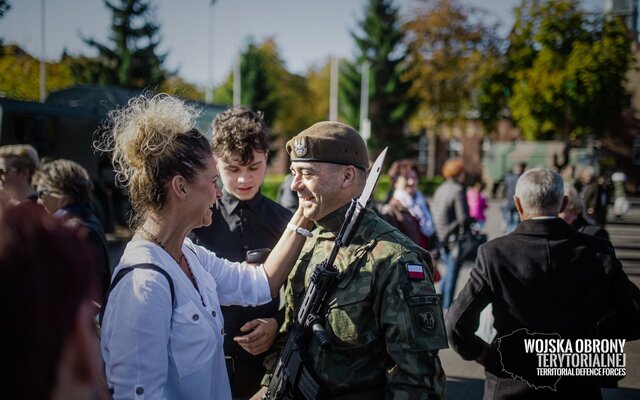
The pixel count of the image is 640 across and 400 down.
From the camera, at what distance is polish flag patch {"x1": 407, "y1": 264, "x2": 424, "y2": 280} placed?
185 centimetres

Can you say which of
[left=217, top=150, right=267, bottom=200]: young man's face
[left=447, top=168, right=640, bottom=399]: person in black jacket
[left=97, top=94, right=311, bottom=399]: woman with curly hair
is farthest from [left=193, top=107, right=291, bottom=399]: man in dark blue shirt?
[left=447, top=168, right=640, bottom=399]: person in black jacket

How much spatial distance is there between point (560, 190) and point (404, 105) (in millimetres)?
36865

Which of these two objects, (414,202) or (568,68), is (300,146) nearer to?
(414,202)

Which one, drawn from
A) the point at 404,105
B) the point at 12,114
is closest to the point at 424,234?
the point at 12,114

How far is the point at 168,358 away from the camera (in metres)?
1.66

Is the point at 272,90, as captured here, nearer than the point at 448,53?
No

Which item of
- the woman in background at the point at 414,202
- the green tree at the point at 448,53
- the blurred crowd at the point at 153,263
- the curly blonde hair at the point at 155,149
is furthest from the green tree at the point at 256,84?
the curly blonde hair at the point at 155,149

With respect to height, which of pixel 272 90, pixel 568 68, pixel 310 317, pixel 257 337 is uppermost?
pixel 272 90

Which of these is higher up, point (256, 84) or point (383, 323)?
point (256, 84)

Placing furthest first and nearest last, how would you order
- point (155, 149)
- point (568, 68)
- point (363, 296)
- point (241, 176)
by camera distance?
point (568, 68) < point (241, 176) < point (363, 296) < point (155, 149)

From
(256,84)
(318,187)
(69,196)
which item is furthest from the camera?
Result: (256,84)

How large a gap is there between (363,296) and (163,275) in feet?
2.41

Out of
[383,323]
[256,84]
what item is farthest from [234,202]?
[256,84]

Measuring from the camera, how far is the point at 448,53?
3212cm
